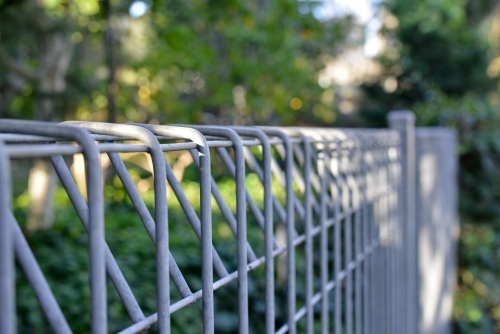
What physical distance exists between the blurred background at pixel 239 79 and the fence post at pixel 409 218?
202 cm

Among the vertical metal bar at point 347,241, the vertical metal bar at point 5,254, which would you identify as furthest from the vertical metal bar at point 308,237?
the vertical metal bar at point 5,254

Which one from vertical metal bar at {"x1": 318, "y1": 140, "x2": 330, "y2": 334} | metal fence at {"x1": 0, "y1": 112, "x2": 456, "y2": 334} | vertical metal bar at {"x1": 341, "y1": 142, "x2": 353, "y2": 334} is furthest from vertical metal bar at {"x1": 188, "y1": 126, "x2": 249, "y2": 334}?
vertical metal bar at {"x1": 341, "y1": 142, "x2": 353, "y2": 334}

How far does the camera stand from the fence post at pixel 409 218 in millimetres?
3641

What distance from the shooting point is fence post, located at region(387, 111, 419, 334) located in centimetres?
364

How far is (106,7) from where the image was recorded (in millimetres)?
5695

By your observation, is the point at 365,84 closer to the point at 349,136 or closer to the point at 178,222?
the point at 178,222

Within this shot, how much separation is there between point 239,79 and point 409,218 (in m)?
4.92

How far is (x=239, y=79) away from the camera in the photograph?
27.0ft

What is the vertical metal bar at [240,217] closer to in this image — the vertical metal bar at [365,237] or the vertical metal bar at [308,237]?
the vertical metal bar at [308,237]

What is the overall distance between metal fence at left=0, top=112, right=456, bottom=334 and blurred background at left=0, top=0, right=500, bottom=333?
190 centimetres

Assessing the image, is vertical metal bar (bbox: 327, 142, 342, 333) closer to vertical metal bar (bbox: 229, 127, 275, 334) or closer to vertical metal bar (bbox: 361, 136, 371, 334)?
vertical metal bar (bbox: 361, 136, 371, 334)

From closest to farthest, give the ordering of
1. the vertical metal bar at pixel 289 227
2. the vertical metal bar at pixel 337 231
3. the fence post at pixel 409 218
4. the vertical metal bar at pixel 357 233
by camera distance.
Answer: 1. the vertical metal bar at pixel 289 227
2. the vertical metal bar at pixel 337 231
3. the vertical metal bar at pixel 357 233
4. the fence post at pixel 409 218

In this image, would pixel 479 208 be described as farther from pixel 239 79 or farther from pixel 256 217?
pixel 256 217

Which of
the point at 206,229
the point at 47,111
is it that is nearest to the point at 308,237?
the point at 206,229
